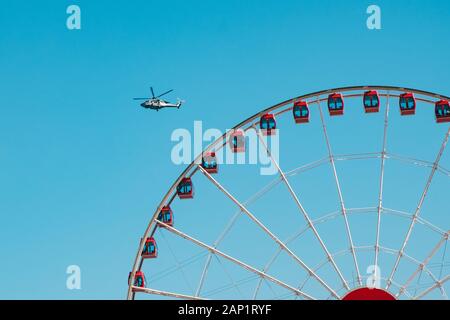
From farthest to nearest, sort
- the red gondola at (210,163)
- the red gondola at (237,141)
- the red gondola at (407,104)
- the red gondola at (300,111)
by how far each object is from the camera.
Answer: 1. the red gondola at (300,111)
2. the red gondola at (210,163)
3. the red gondola at (237,141)
4. the red gondola at (407,104)

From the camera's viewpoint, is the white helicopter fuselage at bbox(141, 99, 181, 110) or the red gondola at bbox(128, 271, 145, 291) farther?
the white helicopter fuselage at bbox(141, 99, 181, 110)

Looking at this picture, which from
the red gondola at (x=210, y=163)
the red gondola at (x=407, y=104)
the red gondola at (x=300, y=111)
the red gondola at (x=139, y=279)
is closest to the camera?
the red gondola at (x=139, y=279)

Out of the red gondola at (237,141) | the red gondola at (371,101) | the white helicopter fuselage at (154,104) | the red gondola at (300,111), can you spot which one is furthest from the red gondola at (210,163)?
the white helicopter fuselage at (154,104)

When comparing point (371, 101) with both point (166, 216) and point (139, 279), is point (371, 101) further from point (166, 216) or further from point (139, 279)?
point (139, 279)

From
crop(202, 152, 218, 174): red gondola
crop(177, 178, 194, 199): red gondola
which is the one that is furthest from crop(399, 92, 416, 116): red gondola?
crop(177, 178, 194, 199): red gondola

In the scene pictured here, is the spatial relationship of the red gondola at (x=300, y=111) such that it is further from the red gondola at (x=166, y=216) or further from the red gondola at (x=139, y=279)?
the red gondola at (x=139, y=279)

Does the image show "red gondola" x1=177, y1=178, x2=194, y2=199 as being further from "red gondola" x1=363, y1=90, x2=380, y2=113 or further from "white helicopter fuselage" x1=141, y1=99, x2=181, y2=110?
"white helicopter fuselage" x1=141, y1=99, x2=181, y2=110
